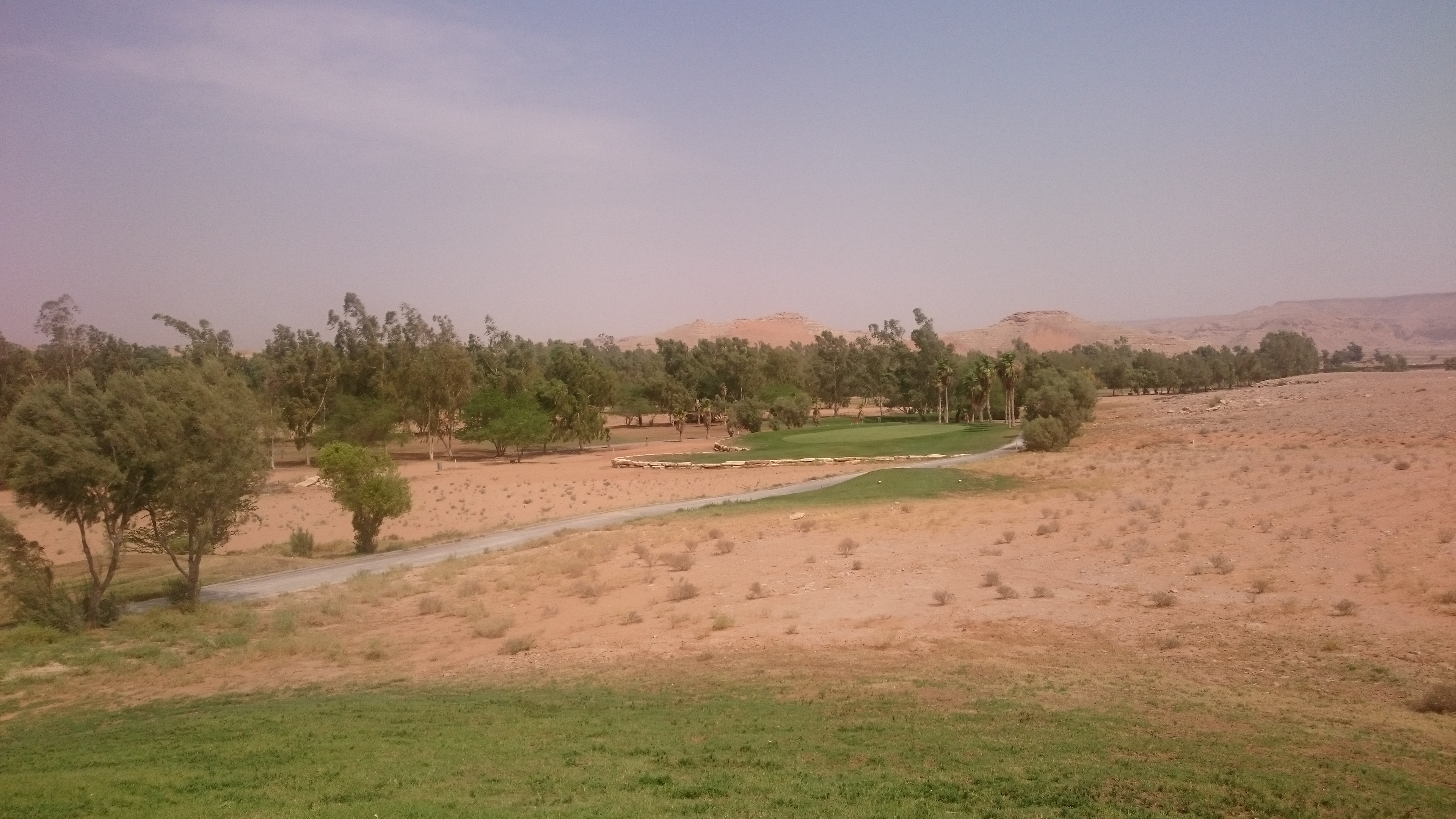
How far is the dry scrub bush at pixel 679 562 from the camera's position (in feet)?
82.0

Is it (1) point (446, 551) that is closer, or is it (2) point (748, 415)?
(1) point (446, 551)

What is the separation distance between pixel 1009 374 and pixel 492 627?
2772 inches

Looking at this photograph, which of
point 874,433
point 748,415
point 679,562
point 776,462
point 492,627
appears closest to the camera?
point 492,627

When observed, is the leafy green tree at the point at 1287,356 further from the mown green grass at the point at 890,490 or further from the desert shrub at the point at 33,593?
the desert shrub at the point at 33,593

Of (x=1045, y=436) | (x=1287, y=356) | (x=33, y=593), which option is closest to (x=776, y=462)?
(x=1045, y=436)

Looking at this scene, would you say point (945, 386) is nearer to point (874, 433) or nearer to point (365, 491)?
point (874, 433)

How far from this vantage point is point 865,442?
72.0 m

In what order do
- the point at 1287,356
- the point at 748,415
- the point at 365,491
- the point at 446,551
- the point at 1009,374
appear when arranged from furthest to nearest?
the point at 1287,356 < the point at 748,415 < the point at 1009,374 < the point at 365,491 < the point at 446,551

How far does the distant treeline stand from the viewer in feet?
238

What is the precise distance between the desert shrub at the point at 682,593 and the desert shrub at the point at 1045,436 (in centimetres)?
4209

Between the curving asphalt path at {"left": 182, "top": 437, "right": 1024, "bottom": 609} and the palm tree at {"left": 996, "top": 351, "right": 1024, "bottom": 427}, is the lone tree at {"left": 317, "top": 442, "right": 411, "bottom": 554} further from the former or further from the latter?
the palm tree at {"left": 996, "top": 351, "right": 1024, "bottom": 427}

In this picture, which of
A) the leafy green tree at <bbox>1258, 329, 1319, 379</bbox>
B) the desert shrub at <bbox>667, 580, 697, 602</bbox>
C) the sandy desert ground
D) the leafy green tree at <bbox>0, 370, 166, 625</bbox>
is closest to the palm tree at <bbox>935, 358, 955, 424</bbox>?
the sandy desert ground

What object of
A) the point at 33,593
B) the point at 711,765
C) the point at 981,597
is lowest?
the point at 981,597

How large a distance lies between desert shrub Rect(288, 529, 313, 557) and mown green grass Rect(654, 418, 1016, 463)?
34014 millimetres
